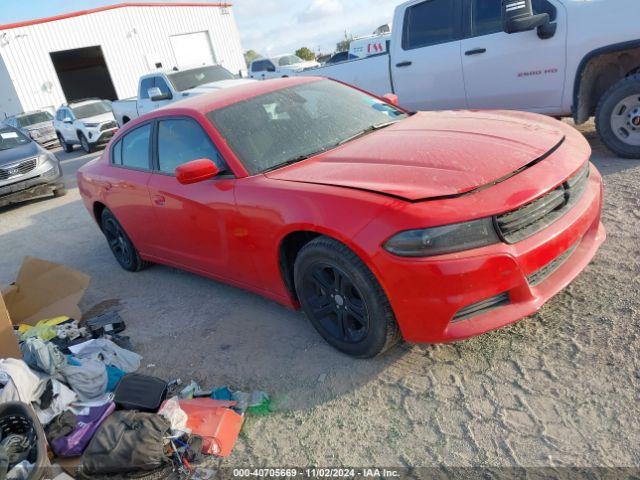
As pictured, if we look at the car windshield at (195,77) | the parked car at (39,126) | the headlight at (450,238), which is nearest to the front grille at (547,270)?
the headlight at (450,238)

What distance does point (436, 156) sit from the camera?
2.96 m

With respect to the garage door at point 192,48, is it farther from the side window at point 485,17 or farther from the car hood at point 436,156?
the car hood at point 436,156

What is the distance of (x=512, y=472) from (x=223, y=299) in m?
2.74

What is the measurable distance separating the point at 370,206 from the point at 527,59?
3976 millimetres

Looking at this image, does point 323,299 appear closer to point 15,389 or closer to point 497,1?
point 15,389

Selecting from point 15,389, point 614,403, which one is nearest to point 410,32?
point 614,403

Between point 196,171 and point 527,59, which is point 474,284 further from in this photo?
point 527,59

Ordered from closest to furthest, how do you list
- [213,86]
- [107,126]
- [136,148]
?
[136,148]
[213,86]
[107,126]

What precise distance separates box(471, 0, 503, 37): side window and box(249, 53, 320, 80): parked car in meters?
9.03

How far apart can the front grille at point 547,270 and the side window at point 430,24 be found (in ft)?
13.3

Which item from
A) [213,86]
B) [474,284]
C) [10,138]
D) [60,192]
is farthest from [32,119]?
[474,284]

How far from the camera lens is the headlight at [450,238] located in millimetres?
2492

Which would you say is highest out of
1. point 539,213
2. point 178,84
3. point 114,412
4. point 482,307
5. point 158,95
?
point 178,84

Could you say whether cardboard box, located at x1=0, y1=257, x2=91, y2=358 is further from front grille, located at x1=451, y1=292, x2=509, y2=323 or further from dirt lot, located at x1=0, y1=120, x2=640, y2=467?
front grille, located at x1=451, y1=292, x2=509, y2=323
